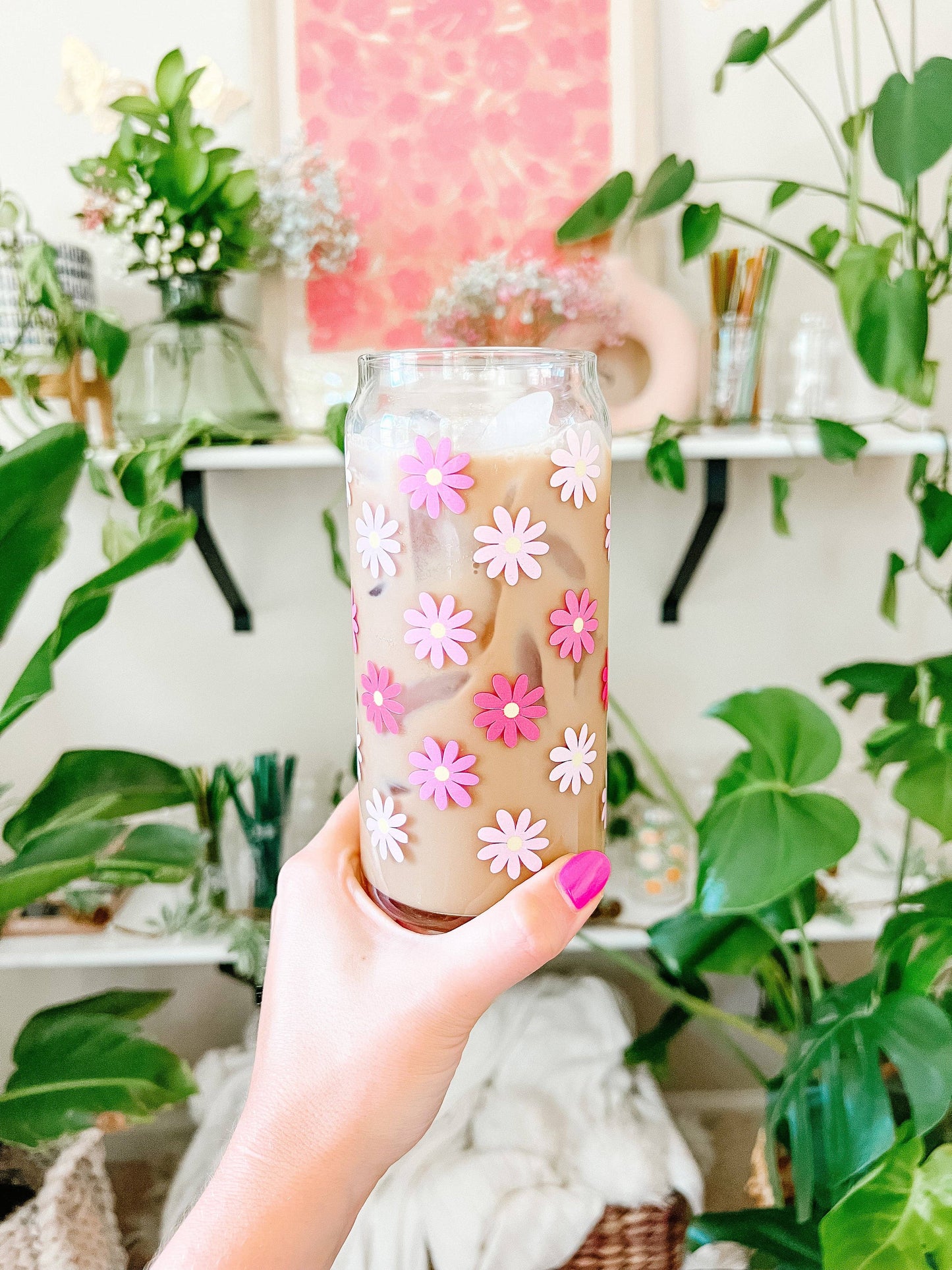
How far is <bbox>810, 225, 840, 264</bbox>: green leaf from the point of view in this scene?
3.15 feet

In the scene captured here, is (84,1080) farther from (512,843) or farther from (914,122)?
(914,122)

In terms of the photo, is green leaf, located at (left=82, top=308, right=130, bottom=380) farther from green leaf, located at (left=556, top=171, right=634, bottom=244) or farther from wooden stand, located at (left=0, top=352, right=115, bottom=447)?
green leaf, located at (left=556, top=171, right=634, bottom=244)

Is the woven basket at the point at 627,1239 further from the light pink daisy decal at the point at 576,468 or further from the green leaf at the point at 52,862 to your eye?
the light pink daisy decal at the point at 576,468

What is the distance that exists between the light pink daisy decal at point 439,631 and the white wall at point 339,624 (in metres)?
0.86

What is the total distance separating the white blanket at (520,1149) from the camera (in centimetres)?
103

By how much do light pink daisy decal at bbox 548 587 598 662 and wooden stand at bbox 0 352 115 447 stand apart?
84cm

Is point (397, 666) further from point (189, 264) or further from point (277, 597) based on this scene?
point (277, 597)

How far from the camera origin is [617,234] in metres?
1.14

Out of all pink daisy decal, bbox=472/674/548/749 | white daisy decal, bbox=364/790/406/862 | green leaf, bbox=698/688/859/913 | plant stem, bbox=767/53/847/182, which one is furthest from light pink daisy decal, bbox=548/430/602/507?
plant stem, bbox=767/53/847/182

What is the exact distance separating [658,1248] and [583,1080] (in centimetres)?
21

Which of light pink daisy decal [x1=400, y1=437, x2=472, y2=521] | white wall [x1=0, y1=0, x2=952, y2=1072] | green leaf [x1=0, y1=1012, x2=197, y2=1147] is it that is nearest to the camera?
light pink daisy decal [x1=400, y1=437, x2=472, y2=521]

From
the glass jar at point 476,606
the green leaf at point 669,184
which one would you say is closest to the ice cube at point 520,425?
the glass jar at point 476,606

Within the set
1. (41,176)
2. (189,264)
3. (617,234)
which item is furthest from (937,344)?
(41,176)

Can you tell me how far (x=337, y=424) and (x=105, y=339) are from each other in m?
0.33
